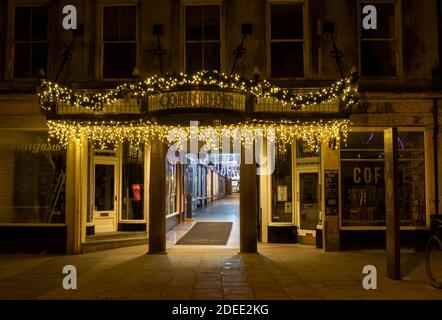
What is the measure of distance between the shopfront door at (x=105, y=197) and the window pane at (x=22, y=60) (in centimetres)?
335

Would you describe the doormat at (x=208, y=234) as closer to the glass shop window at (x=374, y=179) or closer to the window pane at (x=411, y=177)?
the glass shop window at (x=374, y=179)

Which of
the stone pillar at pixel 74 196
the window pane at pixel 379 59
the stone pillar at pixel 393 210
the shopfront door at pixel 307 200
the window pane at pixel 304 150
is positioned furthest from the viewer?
the shopfront door at pixel 307 200

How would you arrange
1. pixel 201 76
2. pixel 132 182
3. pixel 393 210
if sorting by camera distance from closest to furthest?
pixel 393 210 < pixel 201 76 < pixel 132 182

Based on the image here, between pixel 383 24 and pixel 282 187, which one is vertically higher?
pixel 383 24

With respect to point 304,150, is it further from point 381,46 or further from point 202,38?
point 202,38

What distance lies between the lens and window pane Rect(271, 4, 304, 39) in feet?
44.8

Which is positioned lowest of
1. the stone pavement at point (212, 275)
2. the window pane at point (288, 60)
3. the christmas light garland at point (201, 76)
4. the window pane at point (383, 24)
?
the stone pavement at point (212, 275)

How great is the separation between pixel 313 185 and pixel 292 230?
60.2 inches

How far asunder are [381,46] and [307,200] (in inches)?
198

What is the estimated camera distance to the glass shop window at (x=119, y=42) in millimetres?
13812

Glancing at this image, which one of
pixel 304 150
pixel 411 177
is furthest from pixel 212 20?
pixel 411 177

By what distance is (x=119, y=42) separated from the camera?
45.4ft

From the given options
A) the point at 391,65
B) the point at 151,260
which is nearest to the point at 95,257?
the point at 151,260

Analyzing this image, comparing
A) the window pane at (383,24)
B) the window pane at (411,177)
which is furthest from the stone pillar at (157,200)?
the window pane at (383,24)
